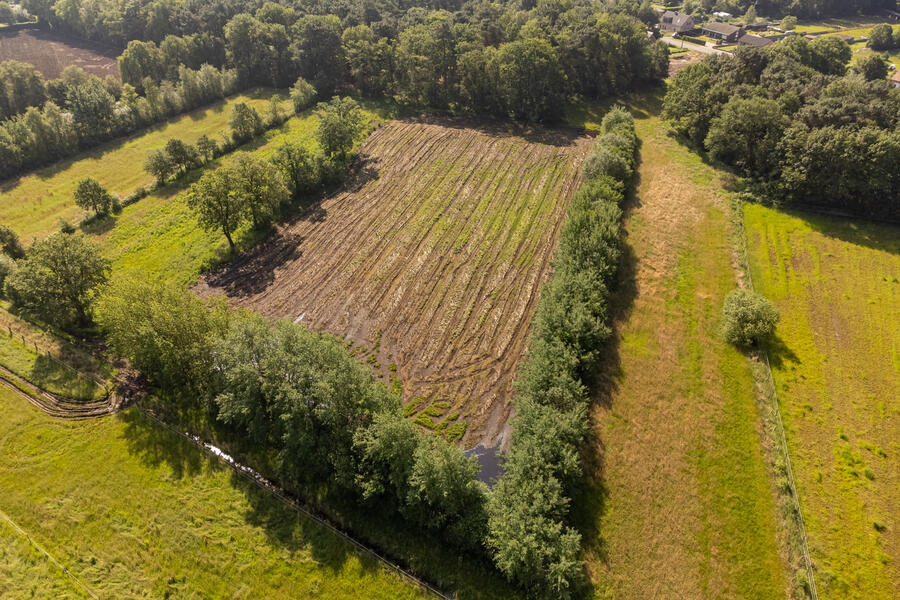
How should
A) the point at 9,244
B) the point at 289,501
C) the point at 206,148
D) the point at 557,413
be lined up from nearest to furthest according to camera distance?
the point at 557,413 < the point at 289,501 < the point at 9,244 < the point at 206,148

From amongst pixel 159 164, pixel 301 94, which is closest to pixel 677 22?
pixel 301 94

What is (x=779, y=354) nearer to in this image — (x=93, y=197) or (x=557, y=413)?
(x=557, y=413)

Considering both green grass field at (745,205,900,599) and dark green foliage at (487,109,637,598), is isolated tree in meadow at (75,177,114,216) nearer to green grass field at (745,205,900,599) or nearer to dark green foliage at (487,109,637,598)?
dark green foliage at (487,109,637,598)

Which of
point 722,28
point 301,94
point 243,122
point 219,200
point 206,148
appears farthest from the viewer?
point 722,28

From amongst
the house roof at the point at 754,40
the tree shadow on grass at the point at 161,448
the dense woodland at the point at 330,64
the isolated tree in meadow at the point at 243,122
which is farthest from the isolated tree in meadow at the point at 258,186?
the house roof at the point at 754,40

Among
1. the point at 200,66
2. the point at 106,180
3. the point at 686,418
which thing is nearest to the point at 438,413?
the point at 686,418

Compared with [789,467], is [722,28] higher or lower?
higher

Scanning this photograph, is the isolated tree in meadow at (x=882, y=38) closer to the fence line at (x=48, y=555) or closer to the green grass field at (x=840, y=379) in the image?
the green grass field at (x=840, y=379)
